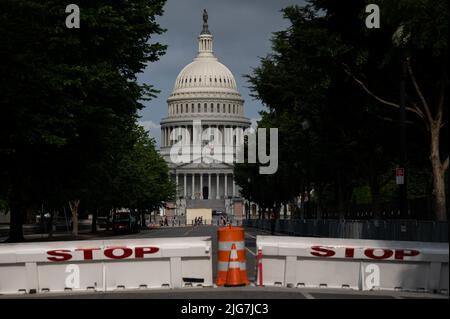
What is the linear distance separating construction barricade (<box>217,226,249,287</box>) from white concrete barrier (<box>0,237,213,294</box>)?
12.2 inches

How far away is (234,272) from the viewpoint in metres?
21.8

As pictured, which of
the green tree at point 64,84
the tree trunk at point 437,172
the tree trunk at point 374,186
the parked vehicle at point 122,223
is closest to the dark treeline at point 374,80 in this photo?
the tree trunk at point 437,172

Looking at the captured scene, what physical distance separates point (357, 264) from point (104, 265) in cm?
539

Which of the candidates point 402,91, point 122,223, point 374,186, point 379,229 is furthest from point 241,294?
point 122,223

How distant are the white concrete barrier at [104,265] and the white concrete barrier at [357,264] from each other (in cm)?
157

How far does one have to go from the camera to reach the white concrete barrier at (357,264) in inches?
834

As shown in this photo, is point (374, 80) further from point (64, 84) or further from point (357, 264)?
point (357, 264)

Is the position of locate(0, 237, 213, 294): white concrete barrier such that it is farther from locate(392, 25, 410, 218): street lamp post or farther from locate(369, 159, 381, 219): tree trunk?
locate(369, 159, 381, 219): tree trunk

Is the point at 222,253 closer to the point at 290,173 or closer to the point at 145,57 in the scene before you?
the point at 145,57

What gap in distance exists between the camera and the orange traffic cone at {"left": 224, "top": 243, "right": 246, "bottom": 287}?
2170 centimetres

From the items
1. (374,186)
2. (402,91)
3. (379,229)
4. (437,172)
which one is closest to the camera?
(402,91)

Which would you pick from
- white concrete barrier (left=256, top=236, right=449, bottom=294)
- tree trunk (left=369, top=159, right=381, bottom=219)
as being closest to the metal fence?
tree trunk (left=369, top=159, right=381, bottom=219)

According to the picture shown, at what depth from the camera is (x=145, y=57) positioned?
42750 mm

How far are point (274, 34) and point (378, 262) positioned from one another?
36.0m
